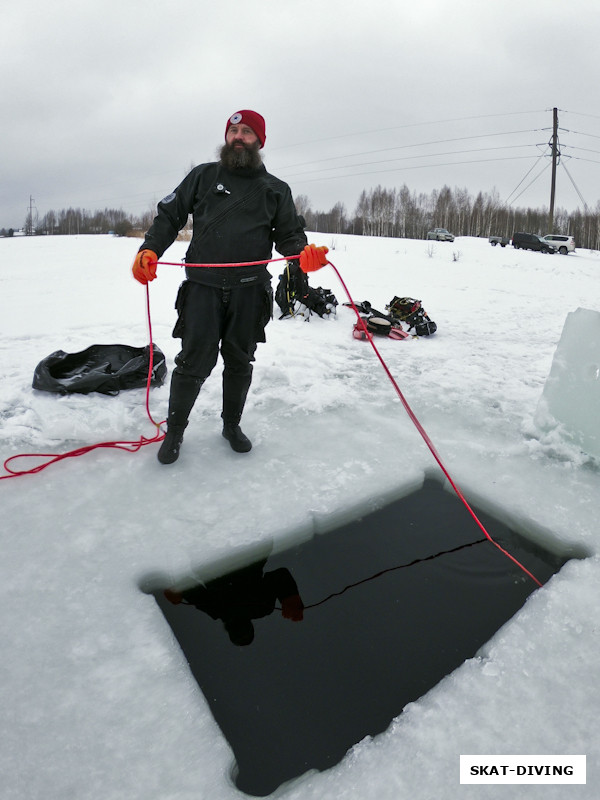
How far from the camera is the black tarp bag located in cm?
296

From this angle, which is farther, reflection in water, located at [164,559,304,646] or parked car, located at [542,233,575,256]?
parked car, located at [542,233,575,256]

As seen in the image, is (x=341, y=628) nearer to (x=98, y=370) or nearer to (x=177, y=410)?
(x=177, y=410)

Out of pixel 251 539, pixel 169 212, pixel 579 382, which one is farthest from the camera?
pixel 579 382

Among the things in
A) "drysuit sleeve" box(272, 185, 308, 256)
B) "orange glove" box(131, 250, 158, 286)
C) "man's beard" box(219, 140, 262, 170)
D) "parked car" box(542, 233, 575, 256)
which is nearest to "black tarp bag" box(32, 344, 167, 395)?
"orange glove" box(131, 250, 158, 286)

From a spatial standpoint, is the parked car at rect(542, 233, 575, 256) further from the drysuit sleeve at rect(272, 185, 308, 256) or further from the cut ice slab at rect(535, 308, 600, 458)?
the drysuit sleeve at rect(272, 185, 308, 256)

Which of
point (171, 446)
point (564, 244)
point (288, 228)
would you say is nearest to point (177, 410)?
point (171, 446)

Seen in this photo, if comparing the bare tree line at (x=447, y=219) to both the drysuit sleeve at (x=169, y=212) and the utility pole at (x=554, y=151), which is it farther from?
the drysuit sleeve at (x=169, y=212)

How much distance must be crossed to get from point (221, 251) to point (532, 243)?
991 inches

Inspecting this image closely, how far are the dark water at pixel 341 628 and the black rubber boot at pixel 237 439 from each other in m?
0.74

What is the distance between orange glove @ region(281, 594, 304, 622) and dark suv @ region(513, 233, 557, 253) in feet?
83.7

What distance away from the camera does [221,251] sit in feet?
7.16

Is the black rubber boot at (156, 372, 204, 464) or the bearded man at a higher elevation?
the bearded man

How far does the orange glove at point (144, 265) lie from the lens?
2.16 metres

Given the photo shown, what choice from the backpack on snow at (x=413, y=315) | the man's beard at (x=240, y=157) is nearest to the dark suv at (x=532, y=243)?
the backpack on snow at (x=413, y=315)
